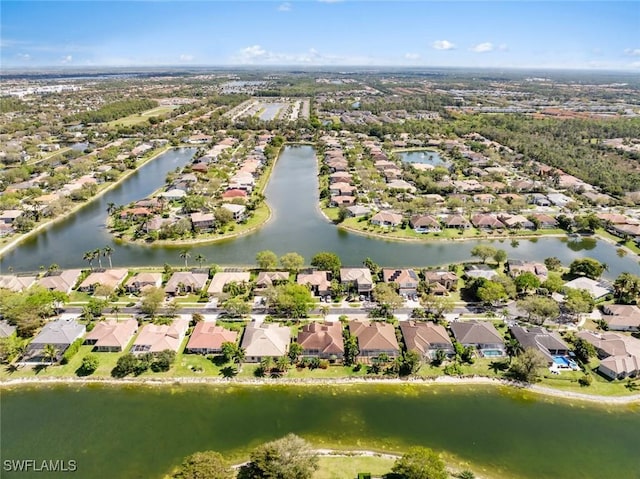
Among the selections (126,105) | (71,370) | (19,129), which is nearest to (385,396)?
(71,370)

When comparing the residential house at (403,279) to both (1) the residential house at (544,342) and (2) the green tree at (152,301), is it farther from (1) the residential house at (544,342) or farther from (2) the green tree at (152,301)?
(2) the green tree at (152,301)

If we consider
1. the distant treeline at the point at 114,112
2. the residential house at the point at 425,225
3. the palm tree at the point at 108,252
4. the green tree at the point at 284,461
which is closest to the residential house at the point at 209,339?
the green tree at the point at 284,461

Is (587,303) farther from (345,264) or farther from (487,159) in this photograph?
(487,159)

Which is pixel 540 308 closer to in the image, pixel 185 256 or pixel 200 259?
pixel 200 259

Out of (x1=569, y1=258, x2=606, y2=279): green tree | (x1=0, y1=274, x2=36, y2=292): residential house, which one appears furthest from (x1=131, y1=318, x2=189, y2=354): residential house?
(x1=569, y1=258, x2=606, y2=279): green tree

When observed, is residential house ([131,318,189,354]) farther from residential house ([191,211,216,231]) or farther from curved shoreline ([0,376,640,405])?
residential house ([191,211,216,231])

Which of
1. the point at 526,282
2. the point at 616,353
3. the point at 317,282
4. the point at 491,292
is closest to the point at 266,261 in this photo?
the point at 317,282
